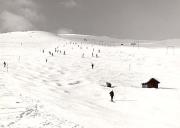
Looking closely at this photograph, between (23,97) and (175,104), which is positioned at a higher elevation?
(23,97)

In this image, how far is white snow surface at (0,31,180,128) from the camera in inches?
617

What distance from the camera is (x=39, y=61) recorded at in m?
47.6

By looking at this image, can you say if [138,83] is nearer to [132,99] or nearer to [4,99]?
[132,99]

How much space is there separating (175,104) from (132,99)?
414 centimetres

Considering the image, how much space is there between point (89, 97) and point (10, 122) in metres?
14.5

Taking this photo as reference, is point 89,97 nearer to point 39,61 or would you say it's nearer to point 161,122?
point 161,122

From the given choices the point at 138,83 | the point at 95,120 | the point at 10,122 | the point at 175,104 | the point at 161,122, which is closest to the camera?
the point at 10,122

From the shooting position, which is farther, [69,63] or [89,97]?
[69,63]

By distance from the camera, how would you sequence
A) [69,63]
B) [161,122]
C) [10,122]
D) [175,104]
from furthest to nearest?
[69,63]
[175,104]
[161,122]
[10,122]

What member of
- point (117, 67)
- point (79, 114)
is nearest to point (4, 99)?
point (79, 114)

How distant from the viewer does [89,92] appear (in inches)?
1174

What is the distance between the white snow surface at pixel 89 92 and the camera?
15672mm

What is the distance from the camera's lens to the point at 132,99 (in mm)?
28344

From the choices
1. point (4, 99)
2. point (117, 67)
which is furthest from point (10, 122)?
point (117, 67)
